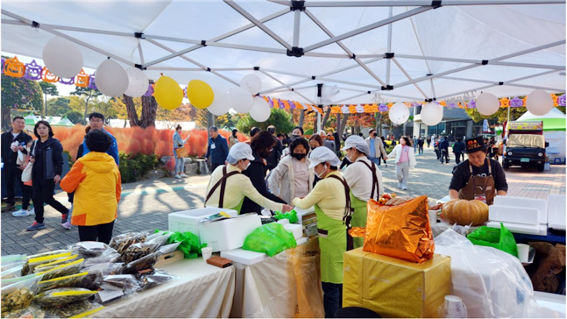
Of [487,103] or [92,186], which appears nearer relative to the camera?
[92,186]

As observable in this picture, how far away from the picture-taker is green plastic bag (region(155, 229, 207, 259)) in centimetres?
244

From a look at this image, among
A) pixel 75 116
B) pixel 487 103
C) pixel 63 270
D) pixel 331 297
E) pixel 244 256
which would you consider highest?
pixel 75 116

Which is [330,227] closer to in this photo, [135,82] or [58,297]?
[58,297]

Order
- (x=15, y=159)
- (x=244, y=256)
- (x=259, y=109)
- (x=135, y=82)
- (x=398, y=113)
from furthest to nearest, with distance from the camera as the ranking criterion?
Result: 1. (x=398, y=113)
2. (x=259, y=109)
3. (x=15, y=159)
4. (x=135, y=82)
5. (x=244, y=256)

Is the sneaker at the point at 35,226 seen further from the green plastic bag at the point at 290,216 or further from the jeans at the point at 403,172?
the jeans at the point at 403,172

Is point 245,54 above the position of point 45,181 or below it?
above

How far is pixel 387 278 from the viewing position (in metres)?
1.63

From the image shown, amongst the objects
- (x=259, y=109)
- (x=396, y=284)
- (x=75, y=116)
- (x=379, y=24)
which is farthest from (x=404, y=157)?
(x=75, y=116)

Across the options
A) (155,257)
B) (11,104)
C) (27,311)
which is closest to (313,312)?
(155,257)

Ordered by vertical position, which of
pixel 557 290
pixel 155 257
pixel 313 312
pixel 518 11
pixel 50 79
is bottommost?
pixel 313 312

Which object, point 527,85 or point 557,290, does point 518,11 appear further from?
point 527,85

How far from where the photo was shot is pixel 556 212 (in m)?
2.53

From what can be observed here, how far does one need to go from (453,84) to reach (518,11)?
422 centimetres

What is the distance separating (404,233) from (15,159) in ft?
26.6
